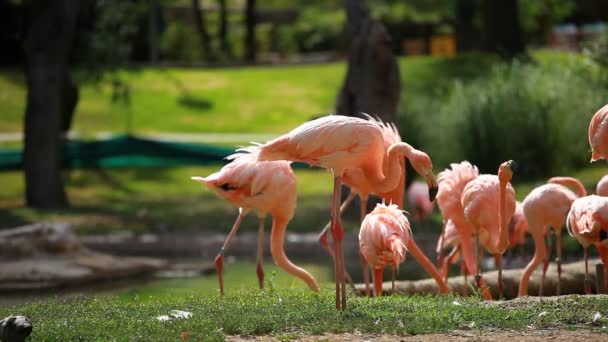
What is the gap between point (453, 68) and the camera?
26.5 m

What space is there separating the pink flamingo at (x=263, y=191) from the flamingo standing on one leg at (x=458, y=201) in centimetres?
135

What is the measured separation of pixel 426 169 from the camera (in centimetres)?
736

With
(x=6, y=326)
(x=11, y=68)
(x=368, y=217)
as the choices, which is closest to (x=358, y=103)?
(x=368, y=217)

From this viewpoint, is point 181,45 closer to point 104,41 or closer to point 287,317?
point 104,41

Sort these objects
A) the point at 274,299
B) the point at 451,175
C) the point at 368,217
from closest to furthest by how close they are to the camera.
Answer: the point at 274,299, the point at 368,217, the point at 451,175

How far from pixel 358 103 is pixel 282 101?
11.9m

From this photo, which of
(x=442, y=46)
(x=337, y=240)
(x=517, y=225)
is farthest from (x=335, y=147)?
(x=442, y=46)

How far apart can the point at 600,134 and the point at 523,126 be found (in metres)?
9.73

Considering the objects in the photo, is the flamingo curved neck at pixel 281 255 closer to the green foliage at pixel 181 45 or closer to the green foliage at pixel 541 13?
the green foliage at pixel 181 45

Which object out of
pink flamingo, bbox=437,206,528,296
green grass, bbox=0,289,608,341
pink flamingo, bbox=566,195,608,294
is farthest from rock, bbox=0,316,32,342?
pink flamingo, bbox=437,206,528,296

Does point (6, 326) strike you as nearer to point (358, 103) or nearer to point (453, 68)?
point (358, 103)

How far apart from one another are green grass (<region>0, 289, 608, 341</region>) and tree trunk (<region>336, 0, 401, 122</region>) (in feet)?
25.0

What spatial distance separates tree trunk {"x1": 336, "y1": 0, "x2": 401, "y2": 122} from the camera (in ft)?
48.9

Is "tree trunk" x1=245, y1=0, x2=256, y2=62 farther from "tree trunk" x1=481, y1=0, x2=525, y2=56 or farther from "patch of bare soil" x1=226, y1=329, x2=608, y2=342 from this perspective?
"patch of bare soil" x1=226, y1=329, x2=608, y2=342
